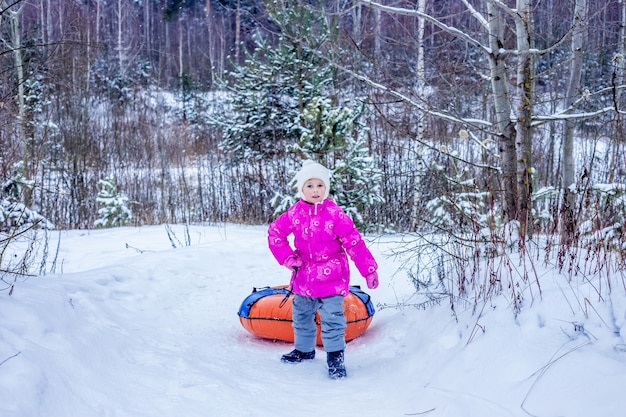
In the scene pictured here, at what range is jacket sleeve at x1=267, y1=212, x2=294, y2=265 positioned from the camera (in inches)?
129

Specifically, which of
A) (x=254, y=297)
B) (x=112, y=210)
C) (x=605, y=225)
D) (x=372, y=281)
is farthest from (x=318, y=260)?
(x=112, y=210)

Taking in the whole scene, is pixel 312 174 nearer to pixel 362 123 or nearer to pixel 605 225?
pixel 605 225

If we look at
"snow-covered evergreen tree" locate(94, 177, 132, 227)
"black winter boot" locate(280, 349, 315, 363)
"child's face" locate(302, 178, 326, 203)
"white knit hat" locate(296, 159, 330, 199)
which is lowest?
"black winter boot" locate(280, 349, 315, 363)

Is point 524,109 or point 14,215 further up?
point 524,109

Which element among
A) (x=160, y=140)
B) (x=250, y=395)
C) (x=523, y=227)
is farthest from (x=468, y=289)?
(x=160, y=140)

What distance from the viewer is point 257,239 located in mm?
6434

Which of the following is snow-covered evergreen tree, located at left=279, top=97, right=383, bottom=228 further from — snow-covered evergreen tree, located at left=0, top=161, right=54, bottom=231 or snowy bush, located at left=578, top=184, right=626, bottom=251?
snowy bush, located at left=578, top=184, right=626, bottom=251

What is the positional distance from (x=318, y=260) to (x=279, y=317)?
681mm

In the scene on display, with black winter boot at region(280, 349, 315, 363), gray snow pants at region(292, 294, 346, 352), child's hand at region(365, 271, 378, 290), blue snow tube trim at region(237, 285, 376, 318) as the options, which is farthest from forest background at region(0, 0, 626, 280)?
black winter boot at region(280, 349, 315, 363)

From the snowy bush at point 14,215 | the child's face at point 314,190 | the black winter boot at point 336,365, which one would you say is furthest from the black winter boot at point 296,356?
the snowy bush at point 14,215

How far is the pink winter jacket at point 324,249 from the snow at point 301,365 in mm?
550

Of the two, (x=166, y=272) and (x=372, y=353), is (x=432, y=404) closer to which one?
(x=372, y=353)

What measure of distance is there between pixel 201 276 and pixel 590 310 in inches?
143

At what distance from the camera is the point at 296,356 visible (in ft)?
10.7
